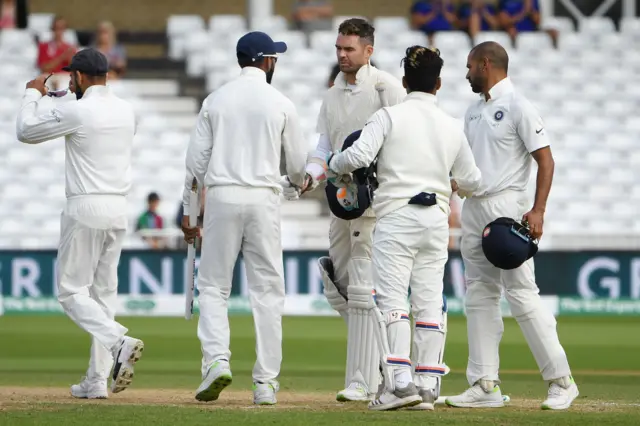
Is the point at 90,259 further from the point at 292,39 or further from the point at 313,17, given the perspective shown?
the point at 313,17

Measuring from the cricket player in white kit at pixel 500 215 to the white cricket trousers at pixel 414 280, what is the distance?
0.42 meters

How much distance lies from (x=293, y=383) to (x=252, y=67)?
2.84 meters

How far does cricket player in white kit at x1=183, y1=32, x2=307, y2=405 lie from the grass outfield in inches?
17.6

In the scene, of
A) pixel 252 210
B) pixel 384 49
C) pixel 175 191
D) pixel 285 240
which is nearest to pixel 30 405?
pixel 252 210

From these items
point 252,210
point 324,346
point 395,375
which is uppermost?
point 252,210

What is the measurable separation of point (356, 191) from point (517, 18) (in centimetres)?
1625

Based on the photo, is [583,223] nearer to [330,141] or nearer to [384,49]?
[384,49]

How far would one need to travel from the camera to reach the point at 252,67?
26.9 feet

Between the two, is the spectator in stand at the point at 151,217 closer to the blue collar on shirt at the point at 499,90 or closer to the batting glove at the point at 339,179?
the batting glove at the point at 339,179

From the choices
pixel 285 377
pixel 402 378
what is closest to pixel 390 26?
pixel 285 377

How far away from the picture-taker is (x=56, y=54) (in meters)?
21.3

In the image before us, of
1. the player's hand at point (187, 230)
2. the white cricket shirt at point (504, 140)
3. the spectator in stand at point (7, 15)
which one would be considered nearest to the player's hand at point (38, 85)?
the player's hand at point (187, 230)

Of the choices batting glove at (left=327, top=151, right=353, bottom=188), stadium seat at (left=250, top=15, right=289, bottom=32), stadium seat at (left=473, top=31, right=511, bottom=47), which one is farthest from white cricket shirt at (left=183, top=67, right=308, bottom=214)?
stadium seat at (left=473, top=31, right=511, bottom=47)

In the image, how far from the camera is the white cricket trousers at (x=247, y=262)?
8.02m
